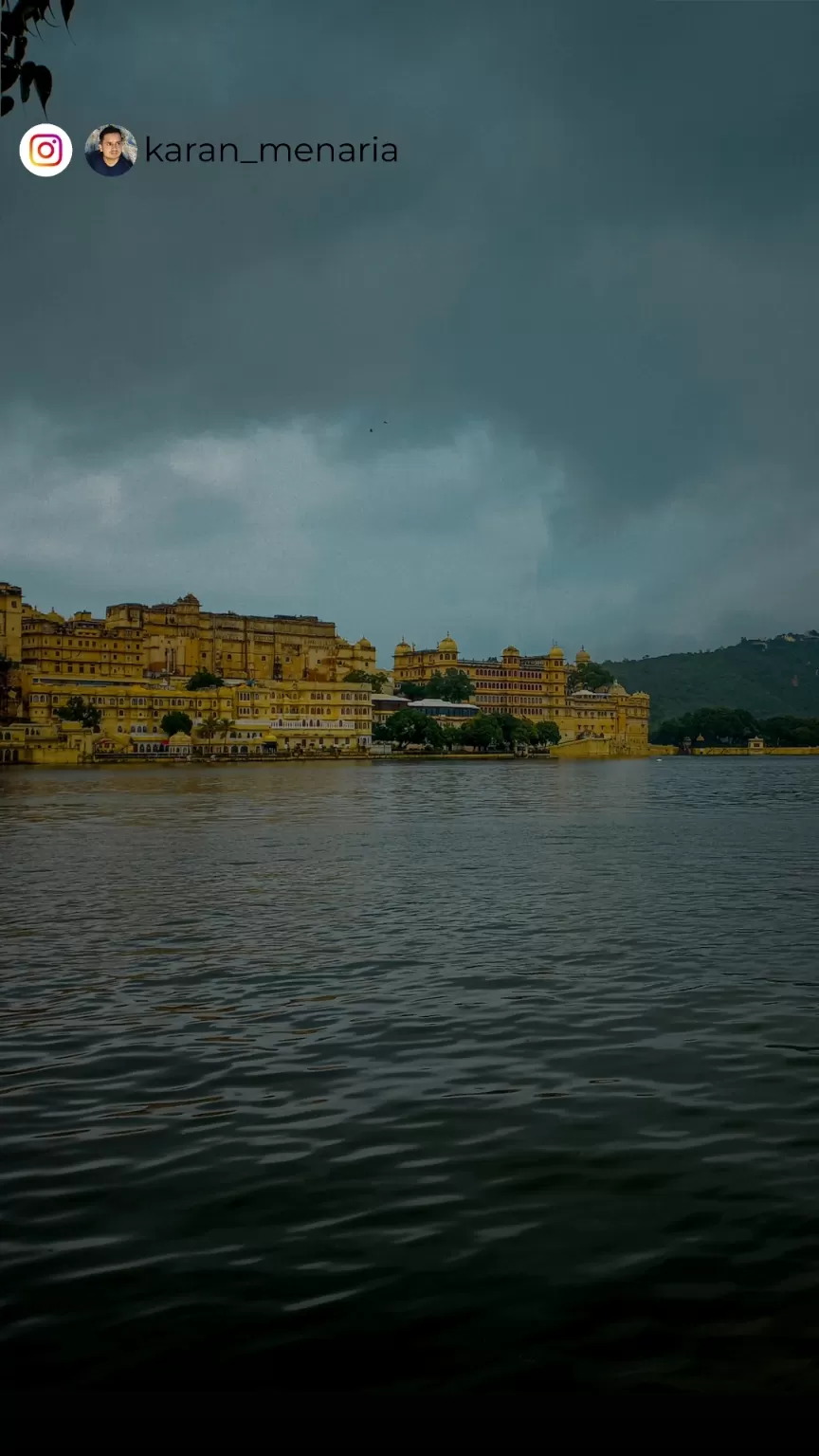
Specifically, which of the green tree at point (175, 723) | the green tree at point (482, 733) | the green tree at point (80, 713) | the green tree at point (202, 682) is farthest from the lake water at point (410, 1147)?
the green tree at point (482, 733)

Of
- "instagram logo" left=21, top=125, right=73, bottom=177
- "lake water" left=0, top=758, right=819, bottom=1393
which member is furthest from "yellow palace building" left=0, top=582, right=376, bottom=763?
"instagram logo" left=21, top=125, right=73, bottom=177

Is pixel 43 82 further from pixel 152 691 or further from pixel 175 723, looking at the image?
pixel 152 691

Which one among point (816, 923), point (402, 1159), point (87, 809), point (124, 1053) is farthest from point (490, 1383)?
point (87, 809)

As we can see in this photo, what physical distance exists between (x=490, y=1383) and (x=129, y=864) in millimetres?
21056

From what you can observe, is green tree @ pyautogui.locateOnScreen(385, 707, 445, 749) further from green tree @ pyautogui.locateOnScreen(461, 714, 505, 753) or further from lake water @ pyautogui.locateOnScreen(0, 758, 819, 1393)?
lake water @ pyautogui.locateOnScreen(0, 758, 819, 1393)

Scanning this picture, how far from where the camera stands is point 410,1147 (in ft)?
22.9

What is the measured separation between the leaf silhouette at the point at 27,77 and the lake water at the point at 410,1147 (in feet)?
14.8

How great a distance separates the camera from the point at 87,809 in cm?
4553

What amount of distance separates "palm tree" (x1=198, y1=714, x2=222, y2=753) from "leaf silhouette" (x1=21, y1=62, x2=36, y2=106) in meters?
123

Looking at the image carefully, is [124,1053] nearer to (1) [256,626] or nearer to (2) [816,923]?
(2) [816,923]

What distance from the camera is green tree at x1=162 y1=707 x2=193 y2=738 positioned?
123812 millimetres

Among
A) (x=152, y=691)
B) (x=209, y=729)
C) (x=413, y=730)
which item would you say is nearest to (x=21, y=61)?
(x=209, y=729)

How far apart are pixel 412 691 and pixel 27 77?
16929cm

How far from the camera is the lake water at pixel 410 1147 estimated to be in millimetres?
4715
